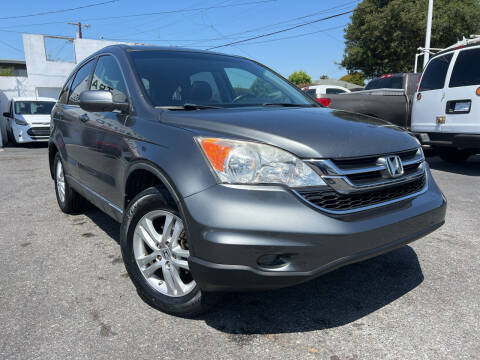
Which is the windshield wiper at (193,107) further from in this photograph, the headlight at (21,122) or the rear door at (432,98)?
the headlight at (21,122)

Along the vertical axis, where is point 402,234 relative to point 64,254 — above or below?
above

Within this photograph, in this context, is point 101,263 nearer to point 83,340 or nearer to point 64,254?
point 64,254

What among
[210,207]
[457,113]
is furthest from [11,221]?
[457,113]

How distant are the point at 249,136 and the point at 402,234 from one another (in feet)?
3.19

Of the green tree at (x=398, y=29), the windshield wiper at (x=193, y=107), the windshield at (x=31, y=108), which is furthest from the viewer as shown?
the green tree at (x=398, y=29)

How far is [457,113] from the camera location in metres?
6.27

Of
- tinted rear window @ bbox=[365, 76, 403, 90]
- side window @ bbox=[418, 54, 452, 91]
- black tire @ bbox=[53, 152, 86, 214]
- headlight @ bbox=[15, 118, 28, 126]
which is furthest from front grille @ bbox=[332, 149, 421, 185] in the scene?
headlight @ bbox=[15, 118, 28, 126]

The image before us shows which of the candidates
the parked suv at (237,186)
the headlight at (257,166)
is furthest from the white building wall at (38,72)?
the headlight at (257,166)

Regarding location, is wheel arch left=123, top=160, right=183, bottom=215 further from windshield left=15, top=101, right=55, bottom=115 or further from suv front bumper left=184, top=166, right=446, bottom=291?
windshield left=15, top=101, right=55, bottom=115

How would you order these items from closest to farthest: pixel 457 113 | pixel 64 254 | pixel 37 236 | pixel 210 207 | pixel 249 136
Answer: pixel 210 207, pixel 249 136, pixel 64 254, pixel 37 236, pixel 457 113

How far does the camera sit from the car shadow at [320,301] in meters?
2.24

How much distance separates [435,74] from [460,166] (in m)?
1.85

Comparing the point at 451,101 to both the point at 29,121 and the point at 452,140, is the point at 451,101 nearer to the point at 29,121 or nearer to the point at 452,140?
the point at 452,140

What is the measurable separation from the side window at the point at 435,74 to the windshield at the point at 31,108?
Answer: 1206 centimetres
